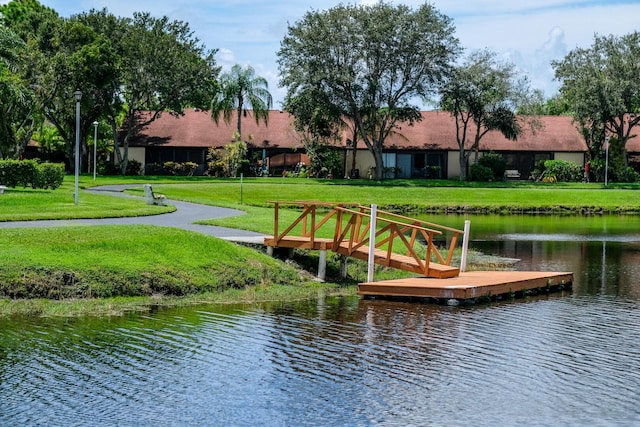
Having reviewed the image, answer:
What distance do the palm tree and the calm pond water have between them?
178ft

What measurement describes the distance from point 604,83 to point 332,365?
205 ft

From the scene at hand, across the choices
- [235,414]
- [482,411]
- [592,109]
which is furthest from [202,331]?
[592,109]

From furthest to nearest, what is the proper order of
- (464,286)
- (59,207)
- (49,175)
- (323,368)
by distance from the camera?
(49,175)
(59,207)
(464,286)
(323,368)

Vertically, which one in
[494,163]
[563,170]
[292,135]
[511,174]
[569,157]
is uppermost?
[292,135]

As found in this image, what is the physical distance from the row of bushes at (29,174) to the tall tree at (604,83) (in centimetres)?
4448

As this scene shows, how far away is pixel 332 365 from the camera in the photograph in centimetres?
1616

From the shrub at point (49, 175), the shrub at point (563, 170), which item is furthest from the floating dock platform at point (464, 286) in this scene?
the shrub at point (563, 170)

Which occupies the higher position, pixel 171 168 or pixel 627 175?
pixel 627 175

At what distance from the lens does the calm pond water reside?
13.5 metres

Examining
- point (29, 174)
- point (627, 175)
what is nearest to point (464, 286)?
point (29, 174)

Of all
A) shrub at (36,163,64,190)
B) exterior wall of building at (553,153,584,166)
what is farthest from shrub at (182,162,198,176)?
shrub at (36,163,64,190)

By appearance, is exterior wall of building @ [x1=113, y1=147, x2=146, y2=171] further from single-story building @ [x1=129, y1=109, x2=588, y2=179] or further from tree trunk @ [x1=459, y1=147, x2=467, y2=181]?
tree trunk @ [x1=459, y1=147, x2=467, y2=181]

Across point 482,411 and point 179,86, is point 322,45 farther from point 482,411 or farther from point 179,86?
point 482,411

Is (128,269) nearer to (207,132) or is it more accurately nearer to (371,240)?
(371,240)
